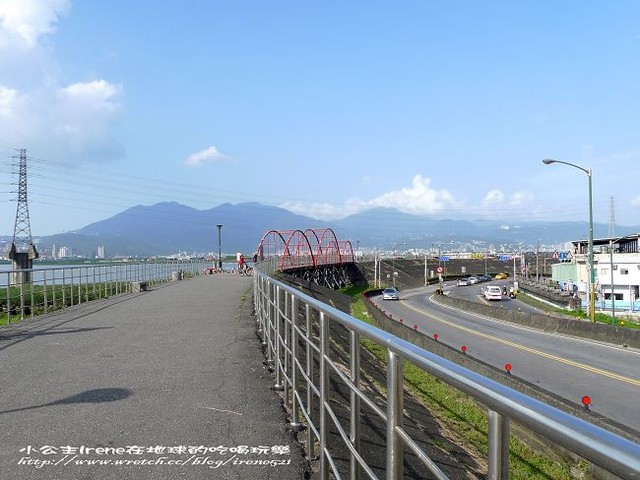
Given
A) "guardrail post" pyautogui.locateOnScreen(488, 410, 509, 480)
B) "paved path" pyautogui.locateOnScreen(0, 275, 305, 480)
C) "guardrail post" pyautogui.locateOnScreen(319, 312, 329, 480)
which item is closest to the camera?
"guardrail post" pyautogui.locateOnScreen(488, 410, 509, 480)

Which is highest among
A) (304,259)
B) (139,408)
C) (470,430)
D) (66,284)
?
(66,284)

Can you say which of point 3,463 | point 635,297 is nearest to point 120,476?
point 3,463

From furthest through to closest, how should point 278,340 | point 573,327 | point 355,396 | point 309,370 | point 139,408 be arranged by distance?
point 573,327 < point 278,340 < point 139,408 < point 309,370 < point 355,396

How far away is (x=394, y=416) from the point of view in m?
2.48

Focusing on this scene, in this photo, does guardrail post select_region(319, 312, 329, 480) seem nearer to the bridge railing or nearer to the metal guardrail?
the bridge railing

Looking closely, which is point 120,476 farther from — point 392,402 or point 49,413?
point 392,402

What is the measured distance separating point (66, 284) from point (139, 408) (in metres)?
14.3

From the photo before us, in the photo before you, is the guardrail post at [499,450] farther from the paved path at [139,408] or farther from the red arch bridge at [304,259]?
the red arch bridge at [304,259]

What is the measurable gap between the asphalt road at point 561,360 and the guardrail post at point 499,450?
13136 mm

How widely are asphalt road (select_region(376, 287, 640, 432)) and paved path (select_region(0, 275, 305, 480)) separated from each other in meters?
9.67

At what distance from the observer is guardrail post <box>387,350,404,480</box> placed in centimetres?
244

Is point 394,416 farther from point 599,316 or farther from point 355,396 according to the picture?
point 599,316

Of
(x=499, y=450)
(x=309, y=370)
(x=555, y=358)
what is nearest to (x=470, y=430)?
(x=309, y=370)

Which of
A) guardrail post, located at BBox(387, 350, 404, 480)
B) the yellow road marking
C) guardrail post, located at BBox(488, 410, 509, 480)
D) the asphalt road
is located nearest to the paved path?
guardrail post, located at BBox(387, 350, 404, 480)
